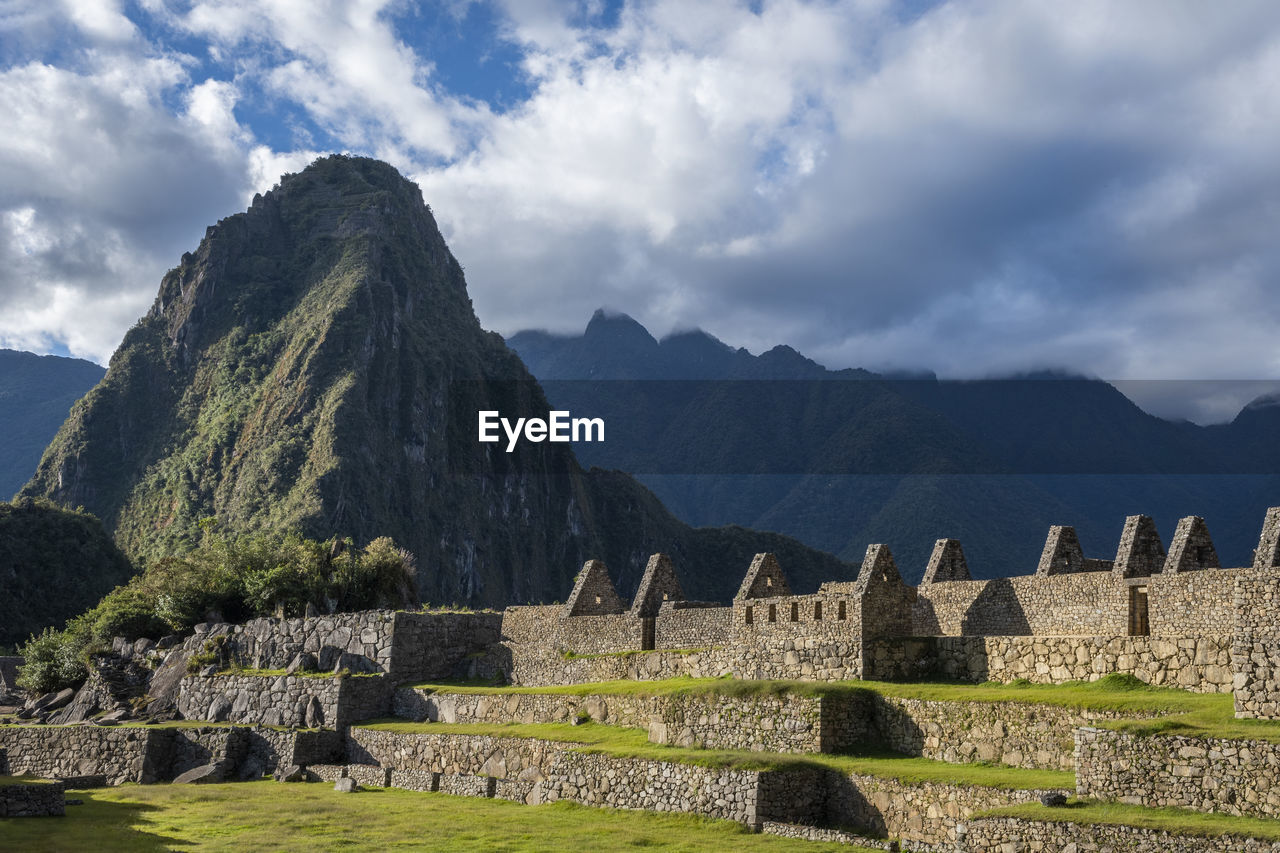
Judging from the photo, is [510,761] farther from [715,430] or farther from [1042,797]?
[715,430]

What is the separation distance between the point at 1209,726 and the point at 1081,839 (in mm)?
2187

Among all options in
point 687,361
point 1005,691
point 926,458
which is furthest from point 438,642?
point 687,361

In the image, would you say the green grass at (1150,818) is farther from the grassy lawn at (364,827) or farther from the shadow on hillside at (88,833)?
the shadow on hillside at (88,833)

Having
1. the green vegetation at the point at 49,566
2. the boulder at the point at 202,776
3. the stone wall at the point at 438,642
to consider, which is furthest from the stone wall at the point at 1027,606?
the green vegetation at the point at 49,566

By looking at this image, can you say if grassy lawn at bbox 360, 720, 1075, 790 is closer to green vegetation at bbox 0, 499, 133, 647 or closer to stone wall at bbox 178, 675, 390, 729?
stone wall at bbox 178, 675, 390, 729

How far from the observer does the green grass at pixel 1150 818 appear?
41.4 ft

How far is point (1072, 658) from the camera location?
715 inches

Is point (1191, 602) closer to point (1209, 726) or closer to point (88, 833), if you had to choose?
point (1209, 726)

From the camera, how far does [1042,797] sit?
14.7 m

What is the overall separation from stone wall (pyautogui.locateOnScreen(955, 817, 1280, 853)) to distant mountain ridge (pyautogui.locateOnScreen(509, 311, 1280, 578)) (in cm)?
3500

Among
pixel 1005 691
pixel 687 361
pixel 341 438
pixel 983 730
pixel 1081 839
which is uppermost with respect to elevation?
pixel 687 361

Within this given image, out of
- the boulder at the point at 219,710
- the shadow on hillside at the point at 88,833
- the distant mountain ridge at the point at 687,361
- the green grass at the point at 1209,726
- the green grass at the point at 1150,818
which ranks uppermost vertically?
the distant mountain ridge at the point at 687,361

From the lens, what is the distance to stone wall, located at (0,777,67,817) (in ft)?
69.1

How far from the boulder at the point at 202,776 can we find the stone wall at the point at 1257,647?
21.9 meters
